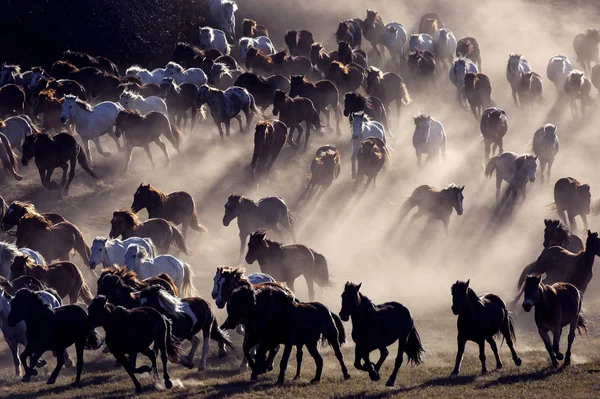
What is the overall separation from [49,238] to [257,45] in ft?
75.6

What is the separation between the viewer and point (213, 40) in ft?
144

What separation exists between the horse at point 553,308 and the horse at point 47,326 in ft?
23.3

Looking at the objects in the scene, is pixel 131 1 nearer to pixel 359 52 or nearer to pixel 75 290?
pixel 359 52

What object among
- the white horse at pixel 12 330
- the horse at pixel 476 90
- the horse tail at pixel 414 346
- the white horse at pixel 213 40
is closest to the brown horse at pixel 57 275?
the white horse at pixel 12 330

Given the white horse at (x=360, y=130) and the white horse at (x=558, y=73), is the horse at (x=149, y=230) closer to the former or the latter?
the white horse at (x=360, y=130)

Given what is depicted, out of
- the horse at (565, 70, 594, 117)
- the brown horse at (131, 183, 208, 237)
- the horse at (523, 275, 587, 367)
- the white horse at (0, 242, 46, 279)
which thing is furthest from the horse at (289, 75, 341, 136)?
the horse at (523, 275, 587, 367)

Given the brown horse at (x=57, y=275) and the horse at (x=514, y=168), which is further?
the horse at (x=514, y=168)

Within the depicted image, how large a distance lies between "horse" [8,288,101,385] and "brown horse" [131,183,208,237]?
355 inches

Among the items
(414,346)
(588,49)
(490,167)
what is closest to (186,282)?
(414,346)

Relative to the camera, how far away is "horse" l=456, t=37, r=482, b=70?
45219 mm

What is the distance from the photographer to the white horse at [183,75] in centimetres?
3709

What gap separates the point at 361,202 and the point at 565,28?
28.4 meters

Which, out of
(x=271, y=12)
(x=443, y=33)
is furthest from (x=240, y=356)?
(x=271, y=12)

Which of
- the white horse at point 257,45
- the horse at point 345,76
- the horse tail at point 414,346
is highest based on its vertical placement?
the white horse at point 257,45
